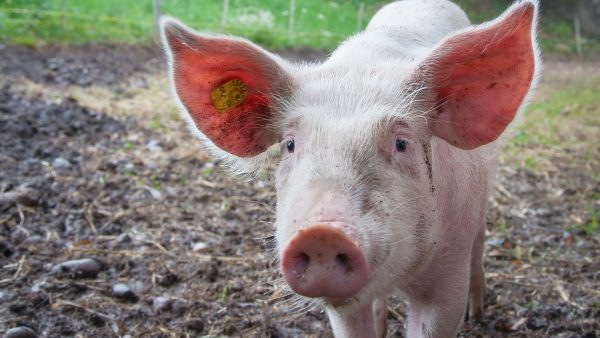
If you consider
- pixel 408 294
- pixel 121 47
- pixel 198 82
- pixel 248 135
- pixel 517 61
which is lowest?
pixel 121 47

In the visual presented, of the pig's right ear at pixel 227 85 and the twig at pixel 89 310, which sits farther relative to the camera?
the twig at pixel 89 310

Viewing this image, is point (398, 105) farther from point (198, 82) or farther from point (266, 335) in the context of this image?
point (266, 335)

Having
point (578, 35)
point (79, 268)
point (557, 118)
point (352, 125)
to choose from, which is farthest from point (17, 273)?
point (578, 35)

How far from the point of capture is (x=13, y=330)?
3467 millimetres

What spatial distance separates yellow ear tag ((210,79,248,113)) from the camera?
3.17 metres

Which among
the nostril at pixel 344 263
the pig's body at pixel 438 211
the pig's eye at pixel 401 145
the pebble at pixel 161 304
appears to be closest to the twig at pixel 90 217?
the pebble at pixel 161 304

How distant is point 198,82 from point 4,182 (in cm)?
326

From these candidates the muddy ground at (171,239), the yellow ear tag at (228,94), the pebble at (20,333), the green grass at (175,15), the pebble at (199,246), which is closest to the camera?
the yellow ear tag at (228,94)

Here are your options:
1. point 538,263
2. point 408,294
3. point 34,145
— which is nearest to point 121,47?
point 34,145

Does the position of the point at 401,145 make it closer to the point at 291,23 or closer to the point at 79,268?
the point at 79,268

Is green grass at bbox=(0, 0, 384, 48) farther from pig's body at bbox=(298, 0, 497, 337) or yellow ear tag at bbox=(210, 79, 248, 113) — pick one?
pig's body at bbox=(298, 0, 497, 337)

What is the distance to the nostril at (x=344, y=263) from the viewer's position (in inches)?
85.1

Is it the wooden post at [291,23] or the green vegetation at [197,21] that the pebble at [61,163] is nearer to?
the green vegetation at [197,21]

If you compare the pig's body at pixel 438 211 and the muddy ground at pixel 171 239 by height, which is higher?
the pig's body at pixel 438 211
